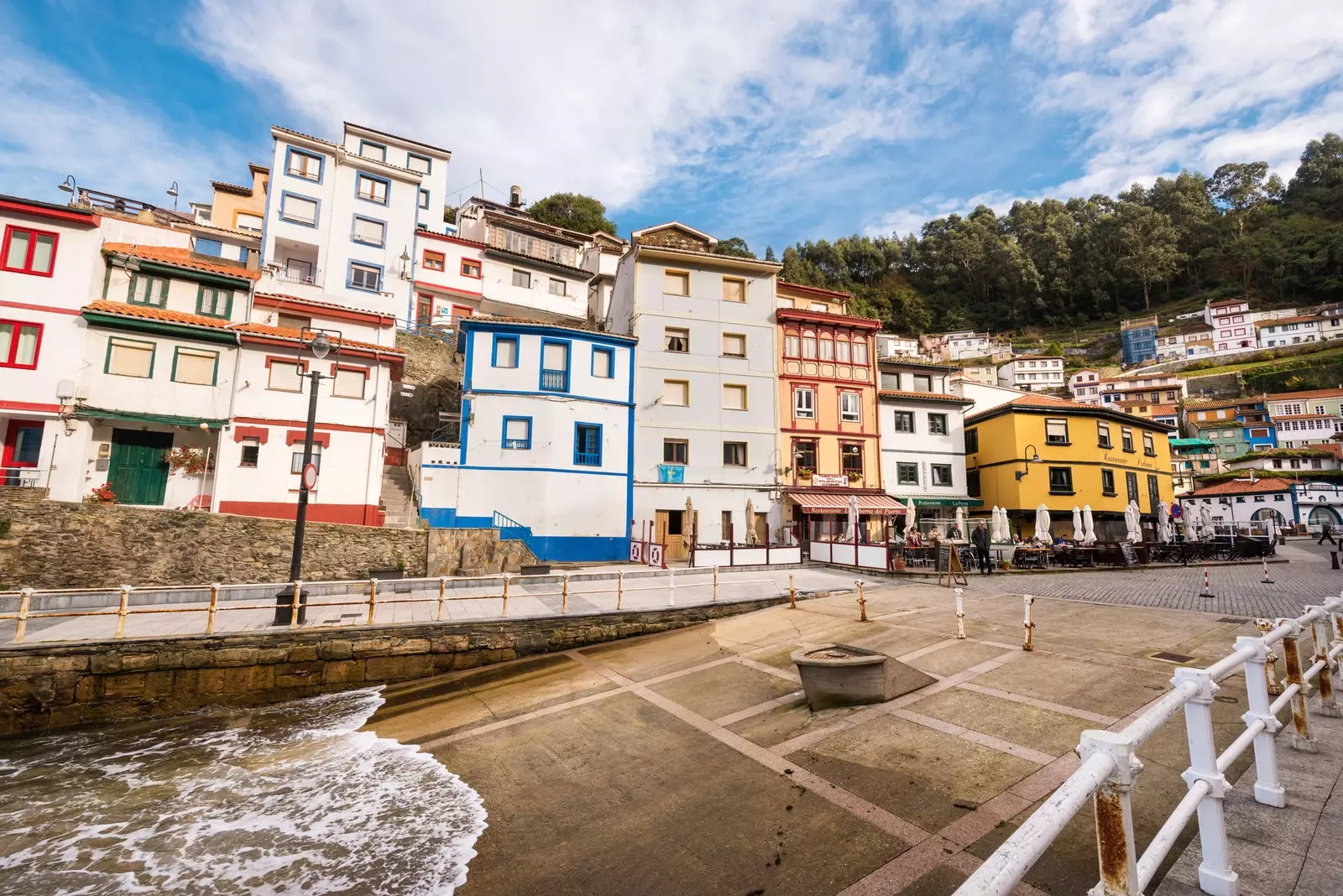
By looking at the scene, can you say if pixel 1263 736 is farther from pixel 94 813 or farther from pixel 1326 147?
pixel 1326 147

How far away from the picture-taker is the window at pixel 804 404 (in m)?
31.8

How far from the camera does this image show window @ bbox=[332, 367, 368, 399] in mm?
23344

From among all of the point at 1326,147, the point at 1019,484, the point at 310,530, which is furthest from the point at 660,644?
the point at 1326,147

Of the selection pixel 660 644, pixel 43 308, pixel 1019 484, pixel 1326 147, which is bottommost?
pixel 660 644

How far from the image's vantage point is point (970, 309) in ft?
302

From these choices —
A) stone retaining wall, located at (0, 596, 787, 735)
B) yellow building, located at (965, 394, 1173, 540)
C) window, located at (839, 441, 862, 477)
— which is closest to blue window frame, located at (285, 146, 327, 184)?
stone retaining wall, located at (0, 596, 787, 735)

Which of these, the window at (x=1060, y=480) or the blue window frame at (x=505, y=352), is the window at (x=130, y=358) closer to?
the blue window frame at (x=505, y=352)

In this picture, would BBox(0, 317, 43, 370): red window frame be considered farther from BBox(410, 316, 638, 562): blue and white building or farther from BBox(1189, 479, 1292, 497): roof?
BBox(1189, 479, 1292, 497): roof

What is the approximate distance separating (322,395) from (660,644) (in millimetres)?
18681

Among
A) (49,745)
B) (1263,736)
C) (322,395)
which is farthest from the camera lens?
(322,395)

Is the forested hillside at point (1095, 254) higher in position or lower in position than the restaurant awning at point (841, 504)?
higher

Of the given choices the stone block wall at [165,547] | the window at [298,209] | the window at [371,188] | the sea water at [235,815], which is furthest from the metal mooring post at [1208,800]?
the window at [371,188]

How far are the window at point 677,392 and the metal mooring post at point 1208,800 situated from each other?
27.0 m

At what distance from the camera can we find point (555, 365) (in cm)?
2648
